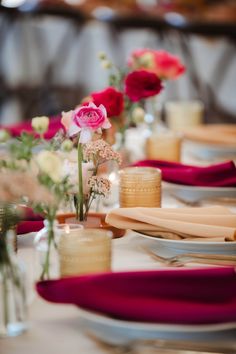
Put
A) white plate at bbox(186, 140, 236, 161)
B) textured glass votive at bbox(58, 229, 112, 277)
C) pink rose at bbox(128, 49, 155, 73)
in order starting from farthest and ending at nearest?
1. white plate at bbox(186, 140, 236, 161)
2. pink rose at bbox(128, 49, 155, 73)
3. textured glass votive at bbox(58, 229, 112, 277)

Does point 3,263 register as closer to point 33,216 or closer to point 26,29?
point 33,216

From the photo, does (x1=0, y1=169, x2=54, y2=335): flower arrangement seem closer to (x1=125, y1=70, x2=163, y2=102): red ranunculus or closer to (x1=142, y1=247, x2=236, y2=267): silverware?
(x1=142, y1=247, x2=236, y2=267): silverware

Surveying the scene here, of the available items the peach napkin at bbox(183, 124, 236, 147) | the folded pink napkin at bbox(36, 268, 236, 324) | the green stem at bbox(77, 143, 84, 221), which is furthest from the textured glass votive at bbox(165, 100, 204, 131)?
the folded pink napkin at bbox(36, 268, 236, 324)

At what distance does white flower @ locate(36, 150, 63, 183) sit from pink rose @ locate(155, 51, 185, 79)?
1.33 meters

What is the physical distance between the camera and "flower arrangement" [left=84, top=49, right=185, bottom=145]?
4.95 feet

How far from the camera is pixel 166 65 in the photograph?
2.14m

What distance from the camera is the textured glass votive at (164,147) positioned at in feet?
6.90

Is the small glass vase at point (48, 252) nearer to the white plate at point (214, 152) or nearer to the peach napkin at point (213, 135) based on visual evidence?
the white plate at point (214, 152)

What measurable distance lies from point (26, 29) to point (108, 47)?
1.81ft

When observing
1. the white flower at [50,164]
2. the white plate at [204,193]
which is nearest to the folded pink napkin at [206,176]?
the white plate at [204,193]

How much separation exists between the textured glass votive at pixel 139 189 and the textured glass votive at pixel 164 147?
0.72 meters

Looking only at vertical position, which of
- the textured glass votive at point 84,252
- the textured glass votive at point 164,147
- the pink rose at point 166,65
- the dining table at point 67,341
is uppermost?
the pink rose at point 166,65

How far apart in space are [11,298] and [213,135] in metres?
1.81

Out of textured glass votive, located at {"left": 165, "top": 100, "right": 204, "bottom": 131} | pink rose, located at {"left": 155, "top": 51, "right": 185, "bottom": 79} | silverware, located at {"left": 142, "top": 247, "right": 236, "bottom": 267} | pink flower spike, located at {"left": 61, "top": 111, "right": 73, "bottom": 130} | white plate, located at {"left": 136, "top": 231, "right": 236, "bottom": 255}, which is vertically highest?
pink rose, located at {"left": 155, "top": 51, "right": 185, "bottom": 79}
